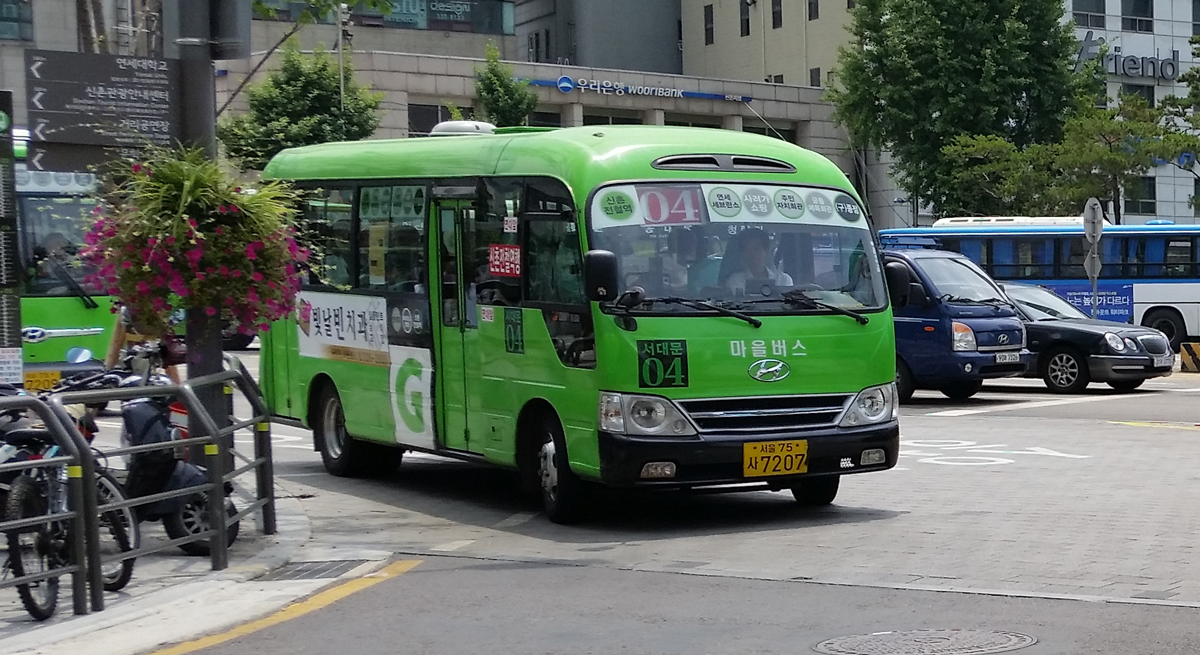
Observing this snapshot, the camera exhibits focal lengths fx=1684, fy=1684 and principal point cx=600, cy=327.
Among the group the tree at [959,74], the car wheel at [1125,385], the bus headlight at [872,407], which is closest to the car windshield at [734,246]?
the bus headlight at [872,407]

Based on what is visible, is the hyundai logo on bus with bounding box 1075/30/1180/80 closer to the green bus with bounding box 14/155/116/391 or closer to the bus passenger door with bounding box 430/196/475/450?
the green bus with bounding box 14/155/116/391

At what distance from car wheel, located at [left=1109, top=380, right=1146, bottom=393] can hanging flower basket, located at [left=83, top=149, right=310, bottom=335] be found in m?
16.5

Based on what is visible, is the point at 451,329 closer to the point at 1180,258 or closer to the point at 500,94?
the point at 1180,258

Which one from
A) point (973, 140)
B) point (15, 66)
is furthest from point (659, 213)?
point (15, 66)

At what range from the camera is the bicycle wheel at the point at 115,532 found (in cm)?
863

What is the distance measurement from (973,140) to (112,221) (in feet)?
131

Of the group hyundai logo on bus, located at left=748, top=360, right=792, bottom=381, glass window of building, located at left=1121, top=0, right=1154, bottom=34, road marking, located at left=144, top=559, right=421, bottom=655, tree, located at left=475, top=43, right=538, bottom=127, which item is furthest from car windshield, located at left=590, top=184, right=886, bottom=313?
glass window of building, located at left=1121, top=0, right=1154, bottom=34

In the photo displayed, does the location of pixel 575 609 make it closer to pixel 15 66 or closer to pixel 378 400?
pixel 378 400

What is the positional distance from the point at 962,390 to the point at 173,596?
15.3 meters

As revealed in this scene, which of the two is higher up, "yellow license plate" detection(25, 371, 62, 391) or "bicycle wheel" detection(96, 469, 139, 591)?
"yellow license plate" detection(25, 371, 62, 391)

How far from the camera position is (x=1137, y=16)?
208 feet

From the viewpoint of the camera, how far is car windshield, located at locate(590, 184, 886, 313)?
11.1 metres

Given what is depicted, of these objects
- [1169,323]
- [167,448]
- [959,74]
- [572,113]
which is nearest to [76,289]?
[167,448]

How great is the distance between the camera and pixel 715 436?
10.9 metres
